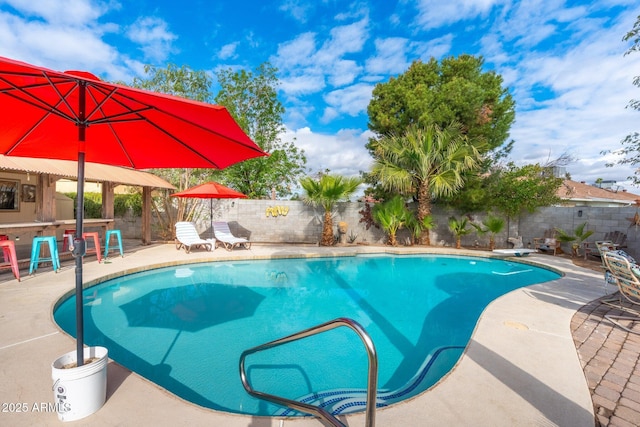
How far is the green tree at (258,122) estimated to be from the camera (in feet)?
52.2

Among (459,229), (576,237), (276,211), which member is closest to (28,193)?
(276,211)

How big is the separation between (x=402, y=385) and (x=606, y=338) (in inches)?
103

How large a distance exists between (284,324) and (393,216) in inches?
346

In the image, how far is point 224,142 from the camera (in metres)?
3.00

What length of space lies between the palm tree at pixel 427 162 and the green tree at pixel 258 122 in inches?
265

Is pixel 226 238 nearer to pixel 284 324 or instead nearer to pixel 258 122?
pixel 284 324

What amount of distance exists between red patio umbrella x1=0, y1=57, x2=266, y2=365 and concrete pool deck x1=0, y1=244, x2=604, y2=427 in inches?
24.0

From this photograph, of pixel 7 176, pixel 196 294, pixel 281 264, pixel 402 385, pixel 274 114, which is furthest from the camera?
pixel 274 114

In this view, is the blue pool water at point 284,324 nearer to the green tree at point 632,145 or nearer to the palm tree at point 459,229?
the palm tree at point 459,229

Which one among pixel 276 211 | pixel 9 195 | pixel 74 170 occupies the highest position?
pixel 74 170

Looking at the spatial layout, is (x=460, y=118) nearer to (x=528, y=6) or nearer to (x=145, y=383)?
(x=528, y=6)

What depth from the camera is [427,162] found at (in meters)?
11.7

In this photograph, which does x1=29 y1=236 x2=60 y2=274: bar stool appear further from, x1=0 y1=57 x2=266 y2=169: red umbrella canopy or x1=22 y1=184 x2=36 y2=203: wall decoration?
x1=22 y1=184 x2=36 y2=203: wall decoration

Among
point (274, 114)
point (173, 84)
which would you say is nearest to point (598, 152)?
point (274, 114)
